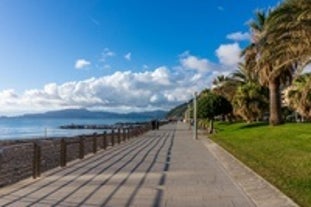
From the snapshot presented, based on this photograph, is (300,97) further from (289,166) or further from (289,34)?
(289,166)

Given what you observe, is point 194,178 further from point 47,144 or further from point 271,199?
point 47,144

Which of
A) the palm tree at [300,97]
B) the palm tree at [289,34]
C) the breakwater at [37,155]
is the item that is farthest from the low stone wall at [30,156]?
the palm tree at [300,97]

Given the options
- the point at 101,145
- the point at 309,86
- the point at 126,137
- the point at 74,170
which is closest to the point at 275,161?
the point at 74,170

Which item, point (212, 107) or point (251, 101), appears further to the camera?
point (251, 101)

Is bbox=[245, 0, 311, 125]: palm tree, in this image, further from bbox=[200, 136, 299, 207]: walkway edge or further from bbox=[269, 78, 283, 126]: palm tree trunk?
bbox=[269, 78, 283, 126]: palm tree trunk

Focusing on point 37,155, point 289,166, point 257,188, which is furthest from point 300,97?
point 257,188

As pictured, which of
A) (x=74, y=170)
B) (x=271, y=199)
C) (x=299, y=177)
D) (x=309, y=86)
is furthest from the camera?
(x=309, y=86)

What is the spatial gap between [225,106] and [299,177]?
1618 inches

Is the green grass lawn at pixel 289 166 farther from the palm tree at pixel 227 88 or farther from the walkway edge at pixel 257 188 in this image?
the palm tree at pixel 227 88

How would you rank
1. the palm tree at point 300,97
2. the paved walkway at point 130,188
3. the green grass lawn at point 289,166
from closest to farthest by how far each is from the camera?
1. the paved walkway at point 130,188
2. the green grass lawn at point 289,166
3. the palm tree at point 300,97

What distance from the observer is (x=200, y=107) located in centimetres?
5359

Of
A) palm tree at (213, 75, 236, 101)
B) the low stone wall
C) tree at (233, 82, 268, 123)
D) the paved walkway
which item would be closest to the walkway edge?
the paved walkway

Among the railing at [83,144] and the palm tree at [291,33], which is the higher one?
the palm tree at [291,33]

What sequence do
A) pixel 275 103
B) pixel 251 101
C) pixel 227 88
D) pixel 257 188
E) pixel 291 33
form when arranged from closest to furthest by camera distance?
pixel 257 188 → pixel 291 33 → pixel 275 103 → pixel 251 101 → pixel 227 88
